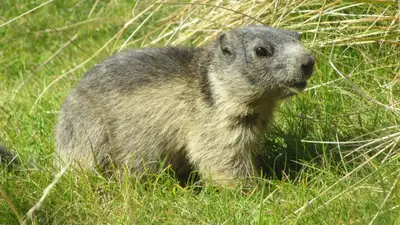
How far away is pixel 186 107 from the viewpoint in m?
5.38

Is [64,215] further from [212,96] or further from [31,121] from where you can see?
[31,121]

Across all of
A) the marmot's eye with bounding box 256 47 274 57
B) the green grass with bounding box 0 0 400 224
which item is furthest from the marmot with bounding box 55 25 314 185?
the green grass with bounding box 0 0 400 224

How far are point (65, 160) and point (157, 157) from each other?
77 centimetres

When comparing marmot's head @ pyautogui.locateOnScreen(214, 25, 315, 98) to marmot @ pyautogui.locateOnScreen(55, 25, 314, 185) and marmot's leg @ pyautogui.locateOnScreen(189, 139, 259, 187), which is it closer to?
marmot @ pyautogui.locateOnScreen(55, 25, 314, 185)

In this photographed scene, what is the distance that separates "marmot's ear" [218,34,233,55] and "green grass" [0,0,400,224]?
301mm

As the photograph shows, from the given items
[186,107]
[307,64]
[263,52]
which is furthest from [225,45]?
[307,64]

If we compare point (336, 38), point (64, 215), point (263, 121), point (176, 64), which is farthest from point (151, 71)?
point (336, 38)

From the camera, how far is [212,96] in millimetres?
5332

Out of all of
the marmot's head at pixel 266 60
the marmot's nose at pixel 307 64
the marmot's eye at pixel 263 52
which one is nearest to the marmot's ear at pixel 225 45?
the marmot's head at pixel 266 60

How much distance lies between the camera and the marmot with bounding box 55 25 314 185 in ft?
17.0

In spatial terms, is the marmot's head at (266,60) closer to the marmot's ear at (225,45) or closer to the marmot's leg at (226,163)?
the marmot's ear at (225,45)

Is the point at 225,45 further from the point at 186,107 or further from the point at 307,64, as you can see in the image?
the point at 307,64

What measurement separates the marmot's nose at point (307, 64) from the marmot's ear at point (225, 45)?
663 millimetres

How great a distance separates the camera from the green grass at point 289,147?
4.27 m
